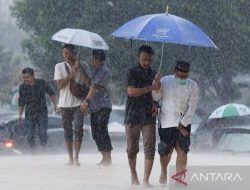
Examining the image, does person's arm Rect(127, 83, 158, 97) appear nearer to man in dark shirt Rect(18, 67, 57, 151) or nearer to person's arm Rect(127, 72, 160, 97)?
person's arm Rect(127, 72, 160, 97)

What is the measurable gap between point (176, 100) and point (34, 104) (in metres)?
4.59

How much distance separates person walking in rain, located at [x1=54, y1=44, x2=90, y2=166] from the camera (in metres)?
10.6

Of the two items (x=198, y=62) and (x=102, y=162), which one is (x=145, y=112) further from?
(x=198, y=62)

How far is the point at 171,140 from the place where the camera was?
8.85 metres

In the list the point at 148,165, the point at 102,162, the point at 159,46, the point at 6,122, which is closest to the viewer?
the point at 148,165

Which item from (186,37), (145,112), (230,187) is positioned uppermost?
(186,37)

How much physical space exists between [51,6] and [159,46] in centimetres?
446

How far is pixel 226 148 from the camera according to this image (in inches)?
538

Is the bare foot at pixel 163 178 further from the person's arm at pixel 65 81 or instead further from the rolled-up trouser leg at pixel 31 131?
the rolled-up trouser leg at pixel 31 131

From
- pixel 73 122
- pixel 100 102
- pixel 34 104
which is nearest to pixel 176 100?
pixel 100 102

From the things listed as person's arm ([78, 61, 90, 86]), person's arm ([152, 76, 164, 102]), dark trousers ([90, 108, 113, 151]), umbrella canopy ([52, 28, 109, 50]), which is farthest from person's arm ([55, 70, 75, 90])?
person's arm ([152, 76, 164, 102])

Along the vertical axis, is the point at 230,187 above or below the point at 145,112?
below

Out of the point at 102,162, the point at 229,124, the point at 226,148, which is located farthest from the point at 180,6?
the point at 102,162

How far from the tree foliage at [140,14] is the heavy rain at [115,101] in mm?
33
